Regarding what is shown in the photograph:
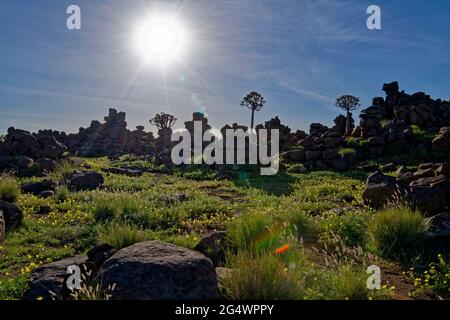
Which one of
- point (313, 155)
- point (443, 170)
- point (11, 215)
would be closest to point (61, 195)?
point (11, 215)

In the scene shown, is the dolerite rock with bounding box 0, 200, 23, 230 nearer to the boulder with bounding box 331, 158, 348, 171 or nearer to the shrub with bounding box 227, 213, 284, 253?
the shrub with bounding box 227, 213, 284, 253

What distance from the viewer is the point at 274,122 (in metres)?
56.0

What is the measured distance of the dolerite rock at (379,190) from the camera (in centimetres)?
1277

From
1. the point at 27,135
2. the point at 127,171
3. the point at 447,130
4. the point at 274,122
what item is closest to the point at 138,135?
the point at 274,122

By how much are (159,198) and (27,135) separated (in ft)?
88.0

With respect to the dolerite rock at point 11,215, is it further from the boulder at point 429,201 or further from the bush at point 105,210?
the boulder at point 429,201

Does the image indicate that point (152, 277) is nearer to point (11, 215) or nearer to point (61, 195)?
point (11, 215)

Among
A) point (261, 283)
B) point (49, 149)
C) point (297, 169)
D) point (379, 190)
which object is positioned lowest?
point (261, 283)

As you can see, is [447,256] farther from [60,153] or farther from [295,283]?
[60,153]

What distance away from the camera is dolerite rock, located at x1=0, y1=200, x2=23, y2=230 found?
10.7 m

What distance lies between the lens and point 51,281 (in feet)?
20.1

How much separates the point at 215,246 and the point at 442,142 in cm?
2807
